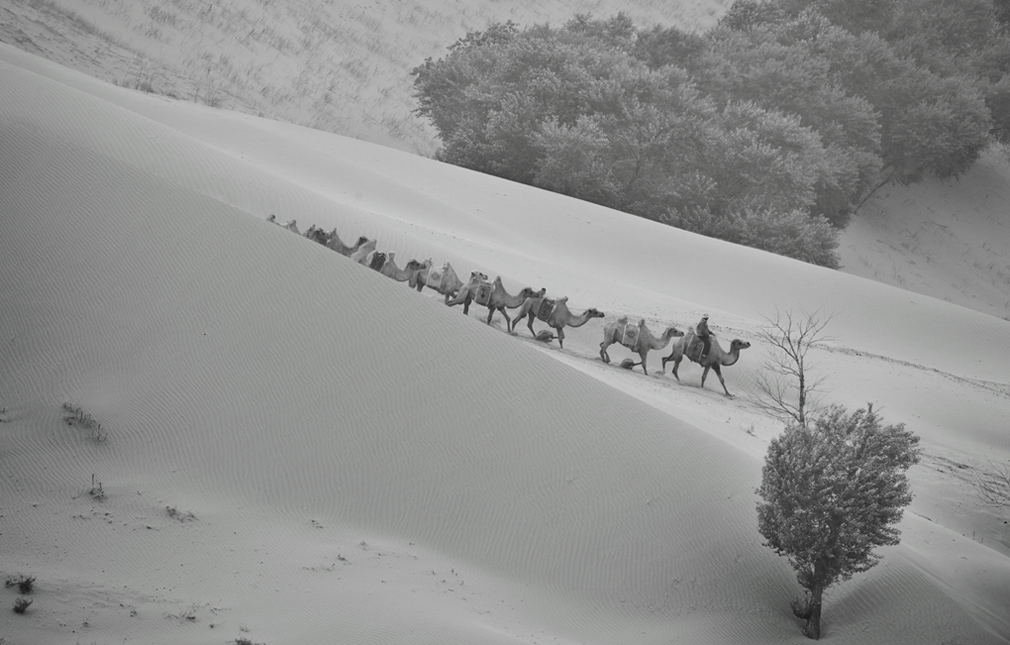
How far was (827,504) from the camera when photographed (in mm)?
7547

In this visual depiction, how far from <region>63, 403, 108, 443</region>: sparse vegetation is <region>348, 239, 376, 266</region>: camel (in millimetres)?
6060

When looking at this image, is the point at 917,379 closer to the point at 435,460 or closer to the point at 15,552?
the point at 435,460

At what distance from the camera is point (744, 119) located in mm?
35469

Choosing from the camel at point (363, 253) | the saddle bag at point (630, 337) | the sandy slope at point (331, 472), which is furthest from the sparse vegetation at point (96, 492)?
the saddle bag at point (630, 337)

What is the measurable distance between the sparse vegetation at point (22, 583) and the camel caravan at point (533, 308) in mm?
8292

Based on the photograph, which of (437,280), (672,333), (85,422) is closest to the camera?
(85,422)

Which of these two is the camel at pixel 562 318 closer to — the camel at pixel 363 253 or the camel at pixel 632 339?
the camel at pixel 632 339

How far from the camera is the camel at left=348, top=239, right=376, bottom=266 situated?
1327 centimetres

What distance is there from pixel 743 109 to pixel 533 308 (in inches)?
969

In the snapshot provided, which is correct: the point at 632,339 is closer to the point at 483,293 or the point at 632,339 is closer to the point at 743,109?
the point at 483,293

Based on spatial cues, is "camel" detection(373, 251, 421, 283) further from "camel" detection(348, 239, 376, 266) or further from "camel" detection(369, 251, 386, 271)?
"camel" detection(348, 239, 376, 266)

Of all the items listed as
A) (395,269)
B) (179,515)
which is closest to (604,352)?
(395,269)

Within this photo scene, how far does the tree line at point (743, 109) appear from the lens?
3195 centimetres

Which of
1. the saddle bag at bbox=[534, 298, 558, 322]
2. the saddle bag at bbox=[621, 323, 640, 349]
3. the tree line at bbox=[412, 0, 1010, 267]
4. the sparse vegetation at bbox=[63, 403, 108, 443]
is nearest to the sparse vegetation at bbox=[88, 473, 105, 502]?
the sparse vegetation at bbox=[63, 403, 108, 443]
